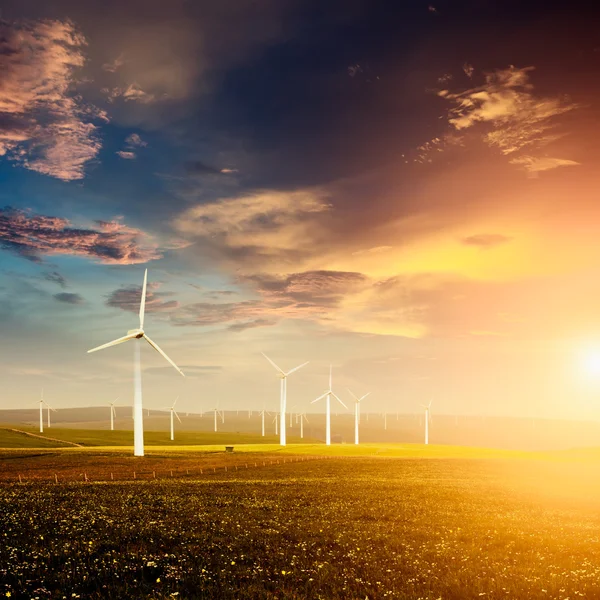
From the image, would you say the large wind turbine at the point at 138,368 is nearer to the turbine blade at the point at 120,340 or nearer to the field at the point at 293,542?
the turbine blade at the point at 120,340

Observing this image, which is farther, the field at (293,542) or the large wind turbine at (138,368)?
the large wind turbine at (138,368)

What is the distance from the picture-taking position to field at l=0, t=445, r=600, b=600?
1703cm

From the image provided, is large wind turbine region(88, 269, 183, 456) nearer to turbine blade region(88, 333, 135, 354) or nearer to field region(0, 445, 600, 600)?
turbine blade region(88, 333, 135, 354)

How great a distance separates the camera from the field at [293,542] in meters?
17.0

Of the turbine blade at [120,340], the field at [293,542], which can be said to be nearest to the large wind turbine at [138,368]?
the turbine blade at [120,340]

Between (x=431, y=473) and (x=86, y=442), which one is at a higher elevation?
(x=431, y=473)

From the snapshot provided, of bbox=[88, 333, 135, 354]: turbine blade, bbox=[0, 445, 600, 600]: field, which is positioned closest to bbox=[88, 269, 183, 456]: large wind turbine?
bbox=[88, 333, 135, 354]: turbine blade

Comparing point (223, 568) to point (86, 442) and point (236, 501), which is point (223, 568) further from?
point (86, 442)

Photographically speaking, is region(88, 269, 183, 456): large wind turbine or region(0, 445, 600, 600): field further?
region(88, 269, 183, 456): large wind turbine

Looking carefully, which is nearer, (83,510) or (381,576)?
(381,576)

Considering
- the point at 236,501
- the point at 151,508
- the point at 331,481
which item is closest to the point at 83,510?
the point at 151,508

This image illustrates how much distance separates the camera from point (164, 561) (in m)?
19.4

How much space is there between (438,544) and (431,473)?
152 feet

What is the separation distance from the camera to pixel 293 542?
2309 centimetres
